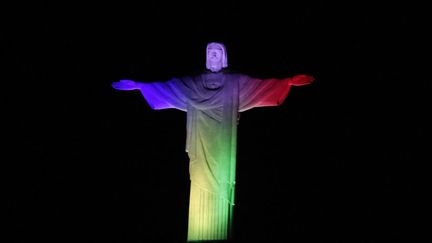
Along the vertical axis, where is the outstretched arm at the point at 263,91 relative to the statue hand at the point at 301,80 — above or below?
below

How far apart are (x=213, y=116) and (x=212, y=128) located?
5.8 inches

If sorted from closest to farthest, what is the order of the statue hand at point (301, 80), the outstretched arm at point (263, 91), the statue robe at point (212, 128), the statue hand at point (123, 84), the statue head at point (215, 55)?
the statue robe at point (212, 128), the statue hand at point (301, 80), the outstretched arm at point (263, 91), the statue head at point (215, 55), the statue hand at point (123, 84)

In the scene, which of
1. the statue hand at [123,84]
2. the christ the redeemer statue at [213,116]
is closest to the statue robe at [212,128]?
the christ the redeemer statue at [213,116]

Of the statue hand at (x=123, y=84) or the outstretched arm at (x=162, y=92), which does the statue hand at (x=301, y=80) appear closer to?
the outstretched arm at (x=162, y=92)

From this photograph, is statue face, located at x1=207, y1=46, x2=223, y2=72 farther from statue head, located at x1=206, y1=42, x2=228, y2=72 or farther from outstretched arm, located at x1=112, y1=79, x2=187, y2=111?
outstretched arm, located at x1=112, y1=79, x2=187, y2=111

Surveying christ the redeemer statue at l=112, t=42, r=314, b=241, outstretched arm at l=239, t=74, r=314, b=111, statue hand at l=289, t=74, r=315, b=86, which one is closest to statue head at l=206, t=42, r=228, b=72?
christ the redeemer statue at l=112, t=42, r=314, b=241

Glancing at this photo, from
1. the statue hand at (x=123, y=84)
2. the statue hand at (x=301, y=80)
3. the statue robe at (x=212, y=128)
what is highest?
the statue hand at (x=301, y=80)

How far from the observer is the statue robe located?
Result: 24.3ft

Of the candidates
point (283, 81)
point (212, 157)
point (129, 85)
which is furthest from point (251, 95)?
point (129, 85)

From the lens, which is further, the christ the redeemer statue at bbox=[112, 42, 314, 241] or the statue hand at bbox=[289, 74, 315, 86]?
the statue hand at bbox=[289, 74, 315, 86]

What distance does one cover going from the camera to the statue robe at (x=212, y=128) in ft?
24.3

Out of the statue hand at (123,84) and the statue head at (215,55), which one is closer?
the statue head at (215,55)

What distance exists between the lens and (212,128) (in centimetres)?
774

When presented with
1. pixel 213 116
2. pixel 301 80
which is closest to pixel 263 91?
pixel 301 80
